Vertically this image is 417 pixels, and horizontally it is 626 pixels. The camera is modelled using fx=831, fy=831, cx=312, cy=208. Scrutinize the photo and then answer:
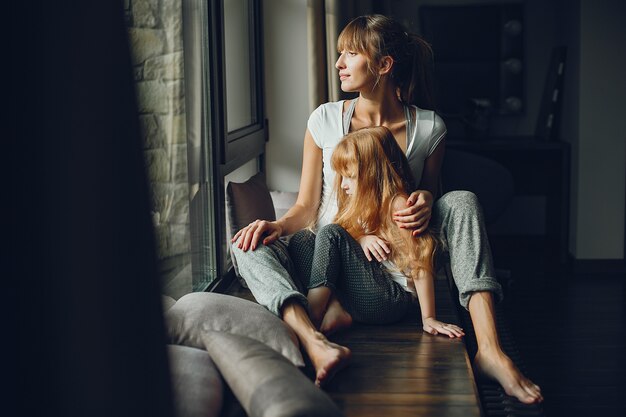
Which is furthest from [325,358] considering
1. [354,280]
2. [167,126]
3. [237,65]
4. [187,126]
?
[237,65]

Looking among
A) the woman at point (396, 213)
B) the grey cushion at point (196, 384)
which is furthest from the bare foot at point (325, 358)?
the grey cushion at point (196, 384)

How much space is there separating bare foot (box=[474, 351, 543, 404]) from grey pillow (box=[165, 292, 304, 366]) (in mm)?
463

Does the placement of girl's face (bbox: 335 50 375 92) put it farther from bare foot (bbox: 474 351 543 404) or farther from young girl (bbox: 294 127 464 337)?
bare foot (bbox: 474 351 543 404)

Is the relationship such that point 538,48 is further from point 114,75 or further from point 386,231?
point 114,75

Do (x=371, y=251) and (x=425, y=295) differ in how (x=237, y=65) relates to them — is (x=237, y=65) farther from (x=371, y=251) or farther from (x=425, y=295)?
(x=425, y=295)

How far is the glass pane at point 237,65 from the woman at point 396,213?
58 cm

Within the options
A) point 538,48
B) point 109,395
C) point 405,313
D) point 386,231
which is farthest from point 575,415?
point 538,48

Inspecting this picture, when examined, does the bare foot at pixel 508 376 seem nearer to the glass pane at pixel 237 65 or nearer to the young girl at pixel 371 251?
the young girl at pixel 371 251

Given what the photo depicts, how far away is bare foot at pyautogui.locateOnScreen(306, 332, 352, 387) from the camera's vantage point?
1.78m

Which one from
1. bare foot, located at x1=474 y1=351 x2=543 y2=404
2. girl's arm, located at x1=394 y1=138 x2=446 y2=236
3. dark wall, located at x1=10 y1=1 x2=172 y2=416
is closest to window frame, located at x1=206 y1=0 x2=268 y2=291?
girl's arm, located at x1=394 y1=138 x2=446 y2=236

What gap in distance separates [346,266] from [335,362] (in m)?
0.48

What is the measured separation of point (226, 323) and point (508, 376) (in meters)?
0.66

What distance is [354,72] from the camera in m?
2.55

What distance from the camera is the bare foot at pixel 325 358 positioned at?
1.78 metres
